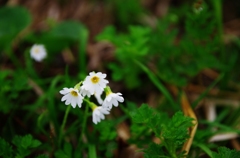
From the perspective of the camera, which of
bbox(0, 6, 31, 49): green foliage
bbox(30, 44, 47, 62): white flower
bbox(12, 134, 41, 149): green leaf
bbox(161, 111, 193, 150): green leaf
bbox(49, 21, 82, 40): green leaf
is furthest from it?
bbox(49, 21, 82, 40): green leaf

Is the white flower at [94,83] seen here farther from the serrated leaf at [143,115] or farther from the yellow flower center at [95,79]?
the serrated leaf at [143,115]

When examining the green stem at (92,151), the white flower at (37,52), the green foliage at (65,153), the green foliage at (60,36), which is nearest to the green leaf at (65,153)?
the green foliage at (65,153)

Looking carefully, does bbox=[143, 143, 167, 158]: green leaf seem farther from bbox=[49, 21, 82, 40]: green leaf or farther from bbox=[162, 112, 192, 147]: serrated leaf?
bbox=[49, 21, 82, 40]: green leaf

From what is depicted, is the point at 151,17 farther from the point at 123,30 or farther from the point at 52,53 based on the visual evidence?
the point at 52,53

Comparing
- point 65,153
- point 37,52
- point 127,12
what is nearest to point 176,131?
point 65,153

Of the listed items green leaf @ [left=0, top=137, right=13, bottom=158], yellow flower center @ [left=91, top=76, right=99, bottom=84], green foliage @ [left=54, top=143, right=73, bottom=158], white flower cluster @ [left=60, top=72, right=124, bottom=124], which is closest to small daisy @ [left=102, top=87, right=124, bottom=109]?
white flower cluster @ [left=60, top=72, right=124, bottom=124]

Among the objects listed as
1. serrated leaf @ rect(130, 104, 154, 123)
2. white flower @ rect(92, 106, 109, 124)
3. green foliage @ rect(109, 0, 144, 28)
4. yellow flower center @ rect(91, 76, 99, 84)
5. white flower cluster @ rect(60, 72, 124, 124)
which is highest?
green foliage @ rect(109, 0, 144, 28)

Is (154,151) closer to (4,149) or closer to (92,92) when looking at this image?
(92,92)
